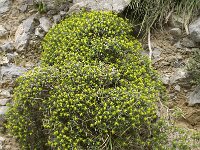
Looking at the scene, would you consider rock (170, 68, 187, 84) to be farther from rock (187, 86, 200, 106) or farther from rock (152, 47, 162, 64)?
rock (152, 47, 162, 64)

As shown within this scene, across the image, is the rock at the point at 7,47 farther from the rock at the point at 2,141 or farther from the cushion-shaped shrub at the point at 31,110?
the rock at the point at 2,141

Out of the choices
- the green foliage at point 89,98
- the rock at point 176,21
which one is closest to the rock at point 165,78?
the green foliage at point 89,98

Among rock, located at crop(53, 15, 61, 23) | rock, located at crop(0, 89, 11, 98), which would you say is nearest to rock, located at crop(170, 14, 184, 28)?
rock, located at crop(53, 15, 61, 23)

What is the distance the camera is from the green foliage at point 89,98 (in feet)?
13.0

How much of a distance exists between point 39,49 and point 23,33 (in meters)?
0.39

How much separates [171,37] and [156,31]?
0.25m

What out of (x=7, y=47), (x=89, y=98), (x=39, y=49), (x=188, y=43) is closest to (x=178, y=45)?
(x=188, y=43)

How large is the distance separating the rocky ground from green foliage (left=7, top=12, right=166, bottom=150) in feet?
1.10

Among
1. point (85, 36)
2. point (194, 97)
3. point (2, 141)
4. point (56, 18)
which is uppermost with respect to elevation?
point (85, 36)

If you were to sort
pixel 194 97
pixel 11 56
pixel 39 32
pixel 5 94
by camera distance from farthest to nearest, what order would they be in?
pixel 39 32
pixel 11 56
pixel 5 94
pixel 194 97

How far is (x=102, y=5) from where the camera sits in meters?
5.56

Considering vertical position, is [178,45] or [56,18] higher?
[56,18]

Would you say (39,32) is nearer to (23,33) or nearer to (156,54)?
(23,33)

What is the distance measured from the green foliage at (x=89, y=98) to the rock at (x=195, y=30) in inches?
31.7
